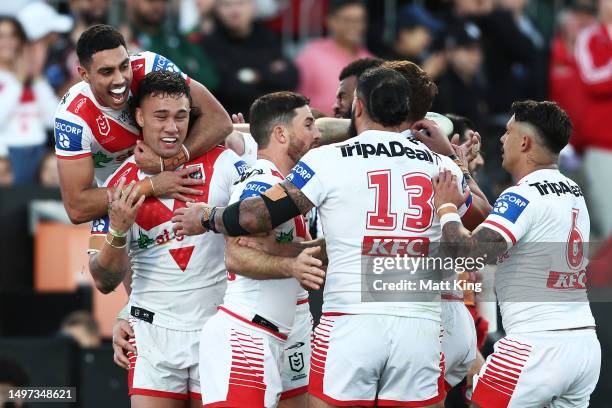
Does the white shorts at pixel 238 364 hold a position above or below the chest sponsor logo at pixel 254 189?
below

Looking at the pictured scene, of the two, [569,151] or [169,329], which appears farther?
[569,151]

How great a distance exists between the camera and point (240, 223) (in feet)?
26.8

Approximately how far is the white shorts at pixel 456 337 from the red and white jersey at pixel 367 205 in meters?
1.16

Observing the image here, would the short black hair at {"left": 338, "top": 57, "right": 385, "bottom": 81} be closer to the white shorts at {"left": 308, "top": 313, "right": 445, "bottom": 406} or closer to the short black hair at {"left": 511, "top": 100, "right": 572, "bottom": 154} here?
the short black hair at {"left": 511, "top": 100, "right": 572, "bottom": 154}

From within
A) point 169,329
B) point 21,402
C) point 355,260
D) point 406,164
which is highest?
point 406,164

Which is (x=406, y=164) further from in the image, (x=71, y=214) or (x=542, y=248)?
(x=71, y=214)

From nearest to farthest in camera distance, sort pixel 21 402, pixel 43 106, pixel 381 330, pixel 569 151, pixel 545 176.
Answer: pixel 381 330, pixel 545 176, pixel 21 402, pixel 43 106, pixel 569 151

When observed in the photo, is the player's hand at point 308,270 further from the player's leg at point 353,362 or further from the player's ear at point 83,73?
the player's ear at point 83,73

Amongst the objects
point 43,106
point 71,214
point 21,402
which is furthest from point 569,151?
point 71,214

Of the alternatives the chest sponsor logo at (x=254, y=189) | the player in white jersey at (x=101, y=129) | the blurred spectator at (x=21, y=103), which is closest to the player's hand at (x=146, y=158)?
the player in white jersey at (x=101, y=129)

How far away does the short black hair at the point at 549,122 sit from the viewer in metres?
8.66

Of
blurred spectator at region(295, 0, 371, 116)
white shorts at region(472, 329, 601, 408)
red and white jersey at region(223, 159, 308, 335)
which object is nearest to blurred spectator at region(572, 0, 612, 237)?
blurred spectator at region(295, 0, 371, 116)

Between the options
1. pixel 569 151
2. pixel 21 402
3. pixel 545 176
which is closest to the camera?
pixel 545 176

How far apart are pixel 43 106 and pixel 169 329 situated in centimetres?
679
